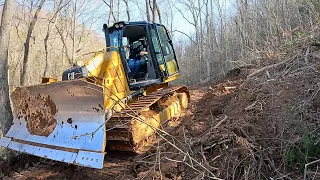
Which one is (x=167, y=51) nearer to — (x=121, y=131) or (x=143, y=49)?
(x=143, y=49)

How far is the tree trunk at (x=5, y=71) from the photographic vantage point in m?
6.28

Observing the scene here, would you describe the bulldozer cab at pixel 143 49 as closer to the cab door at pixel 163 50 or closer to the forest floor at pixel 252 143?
the cab door at pixel 163 50

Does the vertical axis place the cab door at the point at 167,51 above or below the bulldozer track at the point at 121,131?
above

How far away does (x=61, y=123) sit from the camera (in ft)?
16.7

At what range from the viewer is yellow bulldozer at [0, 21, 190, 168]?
4.56 metres

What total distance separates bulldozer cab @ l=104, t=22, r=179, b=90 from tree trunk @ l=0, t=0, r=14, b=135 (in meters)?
2.23

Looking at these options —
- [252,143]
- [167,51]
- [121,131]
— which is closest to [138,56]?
[167,51]

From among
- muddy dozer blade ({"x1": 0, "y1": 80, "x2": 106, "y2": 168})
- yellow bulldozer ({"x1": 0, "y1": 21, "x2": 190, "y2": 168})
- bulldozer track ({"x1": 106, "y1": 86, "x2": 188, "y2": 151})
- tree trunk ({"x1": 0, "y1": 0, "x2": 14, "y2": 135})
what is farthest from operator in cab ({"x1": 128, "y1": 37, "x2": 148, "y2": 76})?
tree trunk ({"x1": 0, "y1": 0, "x2": 14, "y2": 135})

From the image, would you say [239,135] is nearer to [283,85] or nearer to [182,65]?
[283,85]

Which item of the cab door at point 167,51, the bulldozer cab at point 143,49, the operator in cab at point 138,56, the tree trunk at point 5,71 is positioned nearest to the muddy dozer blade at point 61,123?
the tree trunk at point 5,71

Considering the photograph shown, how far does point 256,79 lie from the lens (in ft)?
19.5

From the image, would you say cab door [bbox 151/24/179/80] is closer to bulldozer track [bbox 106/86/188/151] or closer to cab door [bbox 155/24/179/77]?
cab door [bbox 155/24/179/77]

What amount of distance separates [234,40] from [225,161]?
23.0 meters

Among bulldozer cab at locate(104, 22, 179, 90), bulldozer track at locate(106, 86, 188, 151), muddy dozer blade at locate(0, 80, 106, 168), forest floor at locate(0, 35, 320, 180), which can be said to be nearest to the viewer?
forest floor at locate(0, 35, 320, 180)
